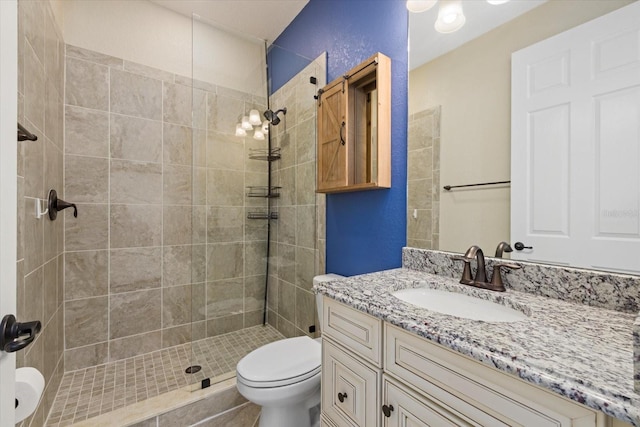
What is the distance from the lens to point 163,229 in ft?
7.20

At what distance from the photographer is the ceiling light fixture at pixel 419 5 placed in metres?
1.30

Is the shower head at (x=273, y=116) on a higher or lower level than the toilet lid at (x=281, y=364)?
higher

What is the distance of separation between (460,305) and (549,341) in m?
0.42

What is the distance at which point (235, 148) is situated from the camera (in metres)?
2.07

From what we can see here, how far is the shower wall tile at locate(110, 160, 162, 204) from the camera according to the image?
6.64ft

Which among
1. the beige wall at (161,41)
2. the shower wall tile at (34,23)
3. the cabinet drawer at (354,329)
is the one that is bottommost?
the cabinet drawer at (354,329)

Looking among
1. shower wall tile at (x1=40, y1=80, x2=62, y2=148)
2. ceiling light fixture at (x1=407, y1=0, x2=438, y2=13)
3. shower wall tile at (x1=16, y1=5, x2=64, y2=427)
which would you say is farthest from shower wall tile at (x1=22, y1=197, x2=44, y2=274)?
ceiling light fixture at (x1=407, y1=0, x2=438, y2=13)

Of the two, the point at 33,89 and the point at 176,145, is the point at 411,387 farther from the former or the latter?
the point at 176,145

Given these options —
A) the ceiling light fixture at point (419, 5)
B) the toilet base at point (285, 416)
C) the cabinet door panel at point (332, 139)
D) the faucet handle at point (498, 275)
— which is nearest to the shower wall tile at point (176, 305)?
the toilet base at point (285, 416)

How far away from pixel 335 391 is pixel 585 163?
110 centimetres

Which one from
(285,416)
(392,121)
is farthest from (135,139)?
(285,416)

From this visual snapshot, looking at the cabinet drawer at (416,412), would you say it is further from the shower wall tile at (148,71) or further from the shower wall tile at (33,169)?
the shower wall tile at (148,71)

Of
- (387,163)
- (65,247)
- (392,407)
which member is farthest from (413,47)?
(65,247)

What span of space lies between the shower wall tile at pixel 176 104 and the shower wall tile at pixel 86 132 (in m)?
0.40
